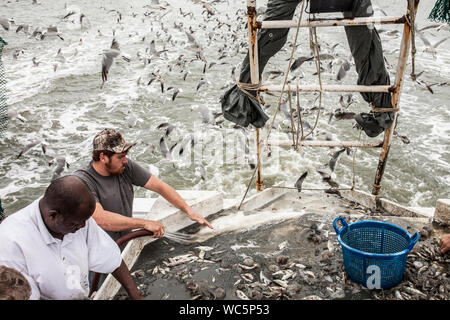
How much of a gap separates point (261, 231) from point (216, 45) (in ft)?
44.9

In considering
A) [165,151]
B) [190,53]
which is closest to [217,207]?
[165,151]

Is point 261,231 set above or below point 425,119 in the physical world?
→ above

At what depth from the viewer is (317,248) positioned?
336 centimetres

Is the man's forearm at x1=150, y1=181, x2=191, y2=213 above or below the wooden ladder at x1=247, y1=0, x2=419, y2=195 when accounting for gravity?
below

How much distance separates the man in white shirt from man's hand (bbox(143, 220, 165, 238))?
2.80 feet

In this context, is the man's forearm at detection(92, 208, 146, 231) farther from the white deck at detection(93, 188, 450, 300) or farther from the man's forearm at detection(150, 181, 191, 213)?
the man's forearm at detection(150, 181, 191, 213)

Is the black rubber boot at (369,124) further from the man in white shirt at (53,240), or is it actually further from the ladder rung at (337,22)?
the man in white shirt at (53,240)

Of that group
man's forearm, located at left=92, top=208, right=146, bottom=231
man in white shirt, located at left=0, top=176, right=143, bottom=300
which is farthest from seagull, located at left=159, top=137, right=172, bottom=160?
man in white shirt, located at left=0, top=176, right=143, bottom=300

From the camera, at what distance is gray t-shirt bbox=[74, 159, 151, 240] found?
351 centimetres

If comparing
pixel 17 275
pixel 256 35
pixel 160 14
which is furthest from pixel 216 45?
pixel 17 275

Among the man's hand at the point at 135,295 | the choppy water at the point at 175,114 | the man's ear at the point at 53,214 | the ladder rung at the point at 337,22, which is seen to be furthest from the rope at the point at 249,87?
the choppy water at the point at 175,114

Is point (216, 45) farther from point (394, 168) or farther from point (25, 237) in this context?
point (25, 237)

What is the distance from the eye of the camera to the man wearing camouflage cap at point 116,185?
3.33 meters

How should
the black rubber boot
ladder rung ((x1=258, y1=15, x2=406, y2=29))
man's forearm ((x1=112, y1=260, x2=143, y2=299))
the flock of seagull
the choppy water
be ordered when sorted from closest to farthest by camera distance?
man's forearm ((x1=112, y1=260, x2=143, y2=299)) < ladder rung ((x1=258, y1=15, x2=406, y2=29)) < the black rubber boot < the flock of seagull < the choppy water
